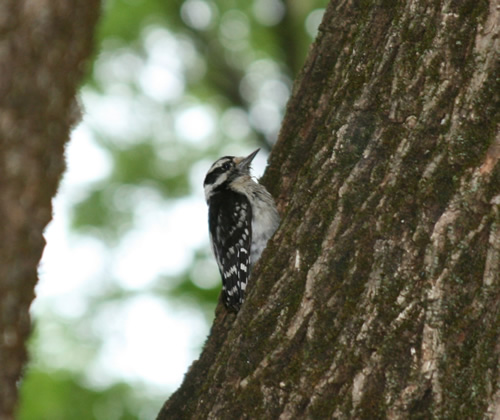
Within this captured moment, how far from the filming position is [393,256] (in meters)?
2.72

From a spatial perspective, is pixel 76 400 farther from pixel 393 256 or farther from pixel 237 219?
pixel 393 256

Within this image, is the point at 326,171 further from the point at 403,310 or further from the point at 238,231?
the point at 238,231

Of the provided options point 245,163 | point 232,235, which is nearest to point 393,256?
point 232,235

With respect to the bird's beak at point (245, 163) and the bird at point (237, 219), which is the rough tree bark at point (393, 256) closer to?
the bird at point (237, 219)

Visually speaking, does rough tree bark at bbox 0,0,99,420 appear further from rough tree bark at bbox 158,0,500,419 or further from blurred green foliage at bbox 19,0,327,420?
blurred green foliage at bbox 19,0,327,420

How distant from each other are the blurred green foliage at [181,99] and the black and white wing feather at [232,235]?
4.97m

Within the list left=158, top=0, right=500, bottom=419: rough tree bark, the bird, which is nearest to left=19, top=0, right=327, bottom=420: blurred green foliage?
the bird

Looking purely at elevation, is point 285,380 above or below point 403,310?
below

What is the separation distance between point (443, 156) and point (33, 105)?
169 cm

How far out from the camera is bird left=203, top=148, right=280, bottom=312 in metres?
5.38

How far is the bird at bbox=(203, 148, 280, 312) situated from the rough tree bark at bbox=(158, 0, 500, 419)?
175 centimetres

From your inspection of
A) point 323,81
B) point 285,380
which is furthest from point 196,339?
point 285,380

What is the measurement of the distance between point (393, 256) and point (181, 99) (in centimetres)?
1111

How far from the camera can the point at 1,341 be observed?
1.62 metres
